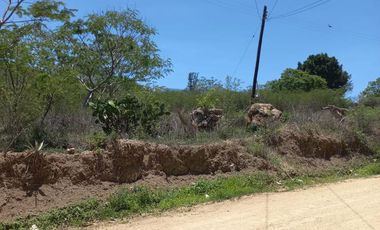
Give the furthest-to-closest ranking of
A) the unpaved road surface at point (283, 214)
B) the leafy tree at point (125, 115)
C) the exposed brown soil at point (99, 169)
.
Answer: the leafy tree at point (125, 115) → the exposed brown soil at point (99, 169) → the unpaved road surface at point (283, 214)

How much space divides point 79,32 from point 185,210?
52.3 ft

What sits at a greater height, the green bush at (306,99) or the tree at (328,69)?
the tree at (328,69)

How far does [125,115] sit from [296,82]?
42.8 m

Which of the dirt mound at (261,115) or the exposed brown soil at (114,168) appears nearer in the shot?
the exposed brown soil at (114,168)

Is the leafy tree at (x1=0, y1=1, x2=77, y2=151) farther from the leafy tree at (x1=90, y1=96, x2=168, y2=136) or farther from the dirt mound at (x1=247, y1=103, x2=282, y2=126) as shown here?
the dirt mound at (x1=247, y1=103, x2=282, y2=126)

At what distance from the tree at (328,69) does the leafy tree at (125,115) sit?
5212 centimetres

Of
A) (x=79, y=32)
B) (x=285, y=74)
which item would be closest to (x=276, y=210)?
(x=79, y=32)

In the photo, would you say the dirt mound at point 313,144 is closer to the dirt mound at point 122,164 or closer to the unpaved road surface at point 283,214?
the dirt mound at point 122,164

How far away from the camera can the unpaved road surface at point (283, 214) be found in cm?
905

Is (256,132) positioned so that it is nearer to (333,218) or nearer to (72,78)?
(72,78)

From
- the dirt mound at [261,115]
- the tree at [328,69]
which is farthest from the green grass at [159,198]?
the tree at [328,69]

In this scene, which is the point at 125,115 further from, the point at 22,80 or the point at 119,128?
the point at 22,80

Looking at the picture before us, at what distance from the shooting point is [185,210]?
1096 cm

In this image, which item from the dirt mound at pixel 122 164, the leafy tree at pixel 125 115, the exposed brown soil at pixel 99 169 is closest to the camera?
the exposed brown soil at pixel 99 169
